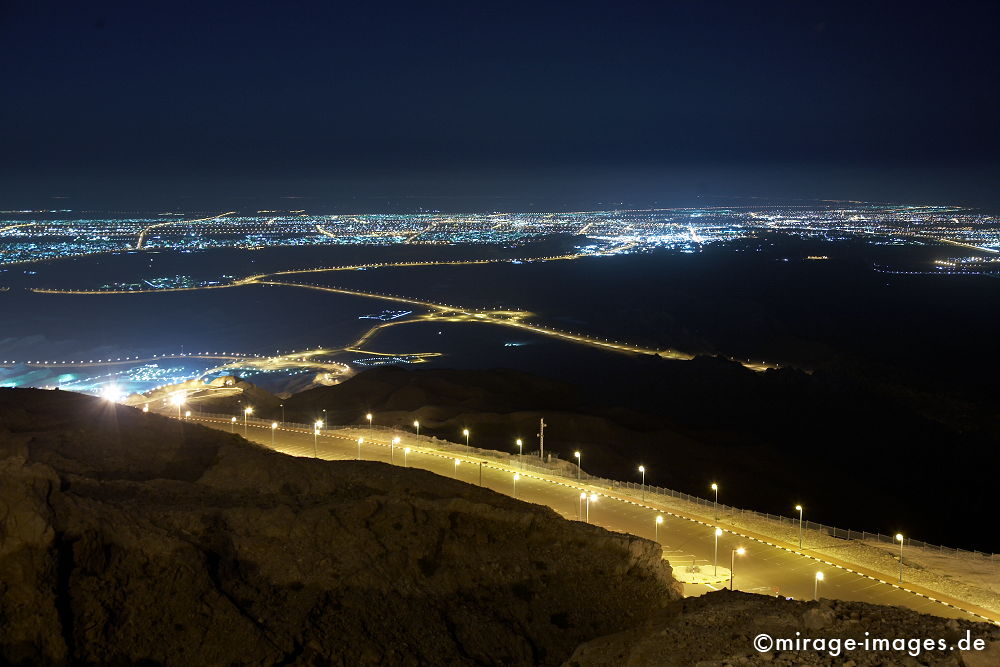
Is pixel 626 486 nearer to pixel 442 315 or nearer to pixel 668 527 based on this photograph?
pixel 668 527

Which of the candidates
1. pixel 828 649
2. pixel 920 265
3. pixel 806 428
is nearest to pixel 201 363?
pixel 806 428

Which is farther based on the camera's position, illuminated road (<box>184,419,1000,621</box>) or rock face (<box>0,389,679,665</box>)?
illuminated road (<box>184,419,1000,621</box>)

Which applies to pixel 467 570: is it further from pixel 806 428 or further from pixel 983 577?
pixel 806 428

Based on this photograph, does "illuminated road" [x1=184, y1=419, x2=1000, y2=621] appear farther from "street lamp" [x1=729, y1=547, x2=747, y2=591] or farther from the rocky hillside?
the rocky hillside

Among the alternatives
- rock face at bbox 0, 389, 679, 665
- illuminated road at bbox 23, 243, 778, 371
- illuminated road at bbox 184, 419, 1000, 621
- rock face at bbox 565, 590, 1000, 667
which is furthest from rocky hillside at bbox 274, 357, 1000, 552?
rock face at bbox 565, 590, 1000, 667

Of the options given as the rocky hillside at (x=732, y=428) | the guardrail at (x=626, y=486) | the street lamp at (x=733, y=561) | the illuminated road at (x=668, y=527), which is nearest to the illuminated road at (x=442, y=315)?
the rocky hillside at (x=732, y=428)

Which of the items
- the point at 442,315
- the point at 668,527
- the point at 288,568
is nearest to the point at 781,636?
the point at 288,568
